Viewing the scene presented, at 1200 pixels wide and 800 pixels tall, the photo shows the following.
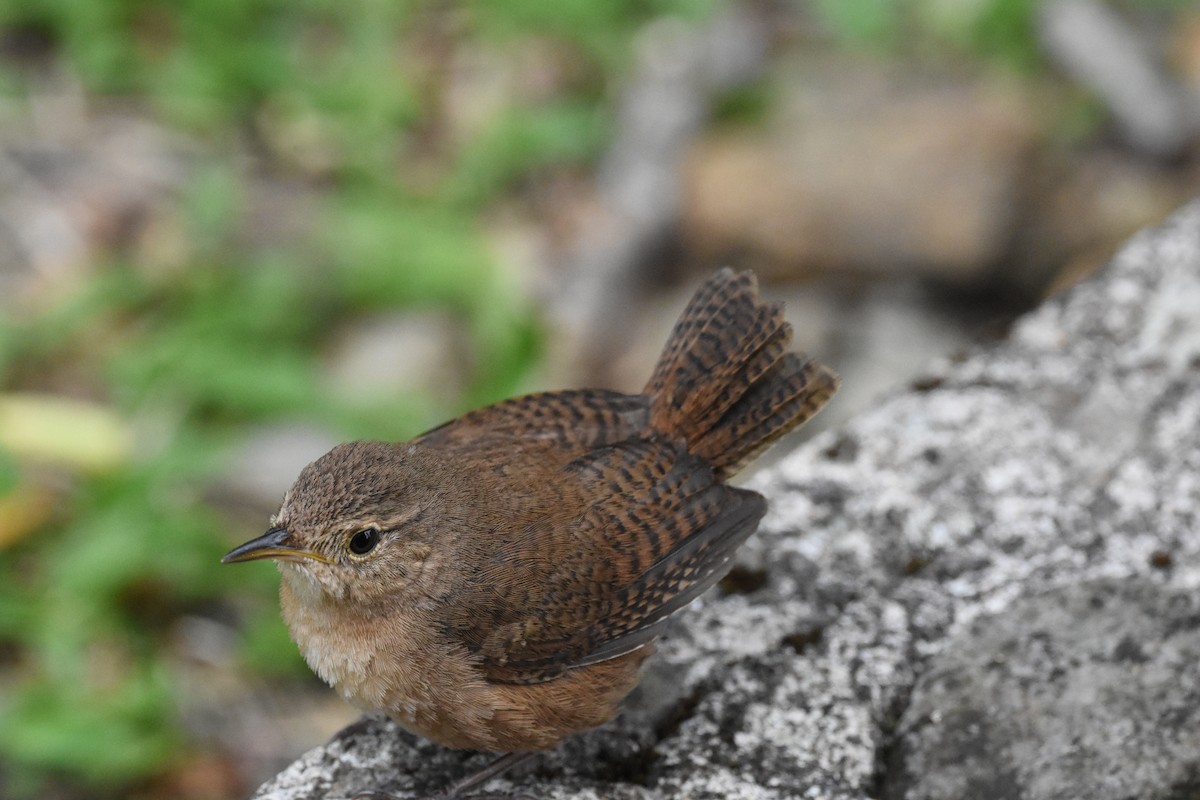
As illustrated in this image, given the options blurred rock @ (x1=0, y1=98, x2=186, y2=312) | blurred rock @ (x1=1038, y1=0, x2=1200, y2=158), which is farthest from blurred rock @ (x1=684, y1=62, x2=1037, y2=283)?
blurred rock @ (x1=0, y1=98, x2=186, y2=312)

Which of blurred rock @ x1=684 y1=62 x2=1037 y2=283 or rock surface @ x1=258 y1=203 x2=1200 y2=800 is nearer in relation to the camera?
rock surface @ x1=258 y1=203 x2=1200 y2=800

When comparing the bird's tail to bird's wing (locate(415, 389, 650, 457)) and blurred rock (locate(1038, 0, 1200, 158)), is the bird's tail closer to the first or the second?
bird's wing (locate(415, 389, 650, 457))

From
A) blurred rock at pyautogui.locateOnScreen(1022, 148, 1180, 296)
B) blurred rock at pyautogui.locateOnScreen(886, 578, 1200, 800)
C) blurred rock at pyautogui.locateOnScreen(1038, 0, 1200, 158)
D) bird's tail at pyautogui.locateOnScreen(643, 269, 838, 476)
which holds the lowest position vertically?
blurred rock at pyautogui.locateOnScreen(886, 578, 1200, 800)

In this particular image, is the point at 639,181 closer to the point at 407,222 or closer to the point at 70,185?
the point at 407,222

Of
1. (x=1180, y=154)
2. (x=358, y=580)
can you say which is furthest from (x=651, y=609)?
(x=1180, y=154)

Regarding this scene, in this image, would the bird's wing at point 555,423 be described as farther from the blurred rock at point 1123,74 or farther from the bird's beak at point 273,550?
the blurred rock at point 1123,74
